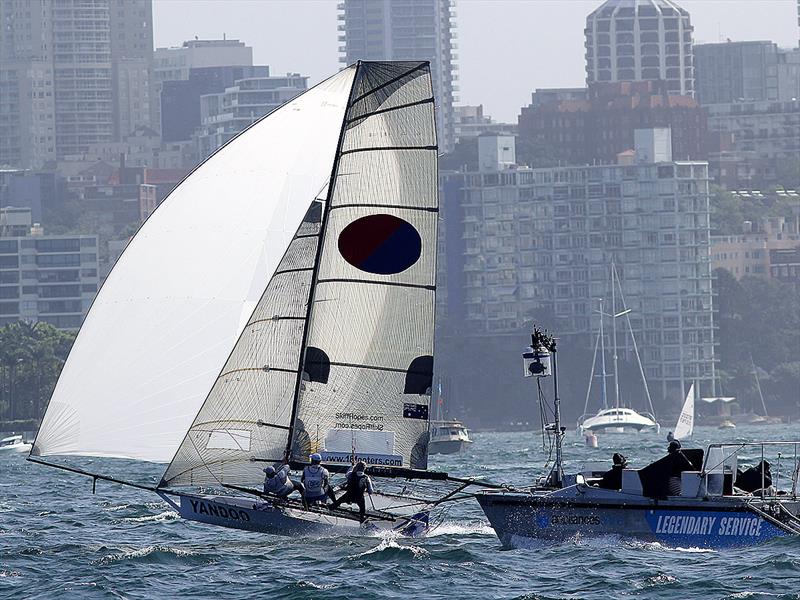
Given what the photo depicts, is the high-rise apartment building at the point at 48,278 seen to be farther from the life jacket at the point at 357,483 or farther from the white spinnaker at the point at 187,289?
the life jacket at the point at 357,483

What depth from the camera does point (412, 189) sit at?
2677cm

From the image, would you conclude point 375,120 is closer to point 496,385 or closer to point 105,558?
point 105,558

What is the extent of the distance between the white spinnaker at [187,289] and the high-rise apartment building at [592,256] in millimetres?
115888

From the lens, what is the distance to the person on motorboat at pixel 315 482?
25.0m

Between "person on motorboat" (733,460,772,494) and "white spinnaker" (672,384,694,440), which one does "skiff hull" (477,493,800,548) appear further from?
"white spinnaker" (672,384,694,440)

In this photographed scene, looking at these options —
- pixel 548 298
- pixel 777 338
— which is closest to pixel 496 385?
pixel 548 298

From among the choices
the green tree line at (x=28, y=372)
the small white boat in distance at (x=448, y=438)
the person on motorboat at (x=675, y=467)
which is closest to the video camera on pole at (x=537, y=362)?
the person on motorboat at (x=675, y=467)

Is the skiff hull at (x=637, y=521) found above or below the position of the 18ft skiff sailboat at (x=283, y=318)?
below

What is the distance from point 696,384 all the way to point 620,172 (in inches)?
699

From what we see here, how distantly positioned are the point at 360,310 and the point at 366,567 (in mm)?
4380

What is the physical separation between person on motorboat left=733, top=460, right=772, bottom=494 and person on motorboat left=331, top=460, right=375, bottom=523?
175 inches

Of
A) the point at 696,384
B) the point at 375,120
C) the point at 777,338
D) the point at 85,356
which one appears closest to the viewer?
the point at 85,356

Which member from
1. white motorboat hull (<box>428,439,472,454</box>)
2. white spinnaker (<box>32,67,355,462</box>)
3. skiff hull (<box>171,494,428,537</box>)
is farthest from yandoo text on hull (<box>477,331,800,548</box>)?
white motorboat hull (<box>428,439,472,454</box>)

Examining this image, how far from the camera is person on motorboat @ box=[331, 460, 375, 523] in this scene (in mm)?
24922
